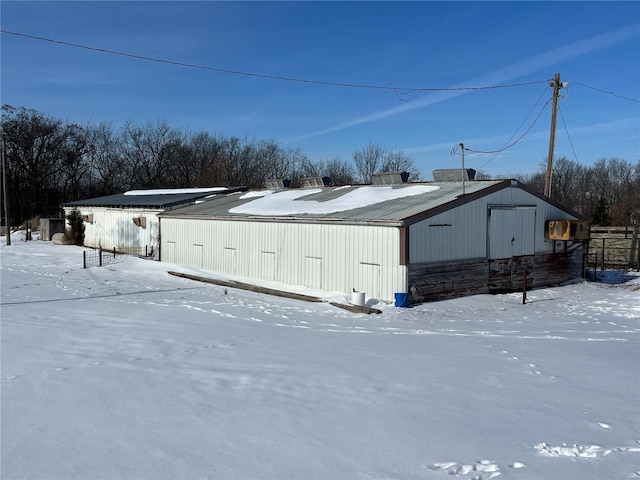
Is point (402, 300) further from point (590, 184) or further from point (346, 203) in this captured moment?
point (590, 184)

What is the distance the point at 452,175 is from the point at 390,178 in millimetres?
3133

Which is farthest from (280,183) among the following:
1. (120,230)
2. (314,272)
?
(314,272)

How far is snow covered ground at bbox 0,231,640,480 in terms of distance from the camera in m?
4.70

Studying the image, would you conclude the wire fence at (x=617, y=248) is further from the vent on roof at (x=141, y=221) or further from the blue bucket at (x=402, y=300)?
the vent on roof at (x=141, y=221)

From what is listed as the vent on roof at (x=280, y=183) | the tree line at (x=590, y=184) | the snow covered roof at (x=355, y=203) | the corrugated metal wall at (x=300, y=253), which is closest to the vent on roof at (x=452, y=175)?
the snow covered roof at (x=355, y=203)

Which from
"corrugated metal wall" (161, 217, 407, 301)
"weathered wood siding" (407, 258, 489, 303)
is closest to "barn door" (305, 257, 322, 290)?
"corrugated metal wall" (161, 217, 407, 301)

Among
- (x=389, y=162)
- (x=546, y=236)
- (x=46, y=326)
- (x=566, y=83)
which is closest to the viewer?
(x=46, y=326)

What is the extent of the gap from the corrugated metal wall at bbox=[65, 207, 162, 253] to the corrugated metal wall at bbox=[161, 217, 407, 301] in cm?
275

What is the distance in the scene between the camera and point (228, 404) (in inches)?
241

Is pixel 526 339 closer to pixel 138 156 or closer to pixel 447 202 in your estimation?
pixel 447 202

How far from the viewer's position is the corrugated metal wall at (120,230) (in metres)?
27.6

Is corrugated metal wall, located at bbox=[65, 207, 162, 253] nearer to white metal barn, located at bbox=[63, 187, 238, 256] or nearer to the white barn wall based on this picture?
white metal barn, located at bbox=[63, 187, 238, 256]

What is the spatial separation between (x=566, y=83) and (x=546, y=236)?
7.64 metres

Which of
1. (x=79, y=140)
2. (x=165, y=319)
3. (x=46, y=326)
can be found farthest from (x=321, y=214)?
(x=79, y=140)
